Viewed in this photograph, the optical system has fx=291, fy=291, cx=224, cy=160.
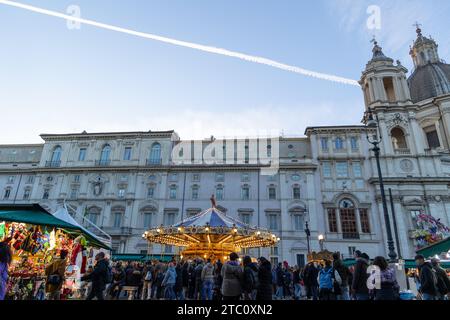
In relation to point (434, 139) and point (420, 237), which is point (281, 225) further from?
point (434, 139)

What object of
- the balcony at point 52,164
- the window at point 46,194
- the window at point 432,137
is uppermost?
the window at point 432,137

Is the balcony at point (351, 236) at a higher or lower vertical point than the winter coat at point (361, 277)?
higher

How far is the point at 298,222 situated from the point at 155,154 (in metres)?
20.3

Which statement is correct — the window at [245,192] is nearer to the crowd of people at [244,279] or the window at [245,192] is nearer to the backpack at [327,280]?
the crowd of people at [244,279]

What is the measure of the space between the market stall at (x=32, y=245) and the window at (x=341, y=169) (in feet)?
99.1

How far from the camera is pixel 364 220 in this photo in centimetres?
3334

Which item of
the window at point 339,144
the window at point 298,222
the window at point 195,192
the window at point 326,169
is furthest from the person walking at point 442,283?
the window at point 339,144

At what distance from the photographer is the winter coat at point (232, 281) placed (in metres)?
6.91

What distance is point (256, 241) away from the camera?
19.5 m

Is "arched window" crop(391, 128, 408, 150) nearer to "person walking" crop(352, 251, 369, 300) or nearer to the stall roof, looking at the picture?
"person walking" crop(352, 251, 369, 300)

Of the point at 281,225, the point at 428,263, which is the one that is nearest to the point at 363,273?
the point at 428,263
